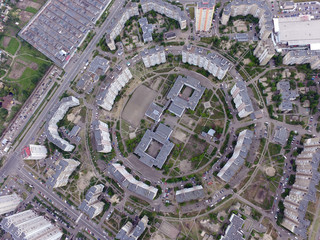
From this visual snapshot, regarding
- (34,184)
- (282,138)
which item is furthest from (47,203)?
(282,138)

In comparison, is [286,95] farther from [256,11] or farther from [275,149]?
[256,11]

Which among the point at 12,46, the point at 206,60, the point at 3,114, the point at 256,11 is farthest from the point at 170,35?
the point at 3,114

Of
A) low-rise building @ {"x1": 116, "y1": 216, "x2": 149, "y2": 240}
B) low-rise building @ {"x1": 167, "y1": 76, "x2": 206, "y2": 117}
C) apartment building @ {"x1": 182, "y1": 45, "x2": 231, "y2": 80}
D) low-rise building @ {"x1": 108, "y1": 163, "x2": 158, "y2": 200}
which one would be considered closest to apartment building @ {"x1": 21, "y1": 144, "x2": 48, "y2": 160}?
low-rise building @ {"x1": 108, "y1": 163, "x2": 158, "y2": 200}

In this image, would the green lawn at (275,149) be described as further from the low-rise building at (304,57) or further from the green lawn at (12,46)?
the green lawn at (12,46)

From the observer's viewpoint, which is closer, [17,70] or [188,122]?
[188,122]

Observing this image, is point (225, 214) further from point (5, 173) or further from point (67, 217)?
point (5, 173)

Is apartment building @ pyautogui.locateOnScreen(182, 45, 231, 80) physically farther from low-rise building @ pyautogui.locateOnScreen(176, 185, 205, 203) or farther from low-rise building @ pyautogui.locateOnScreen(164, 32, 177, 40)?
low-rise building @ pyautogui.locateOnScreen(176, 185, 205, 203)

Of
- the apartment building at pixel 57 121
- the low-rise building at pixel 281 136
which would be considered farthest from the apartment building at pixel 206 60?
the apartment building at pixel 57 121
